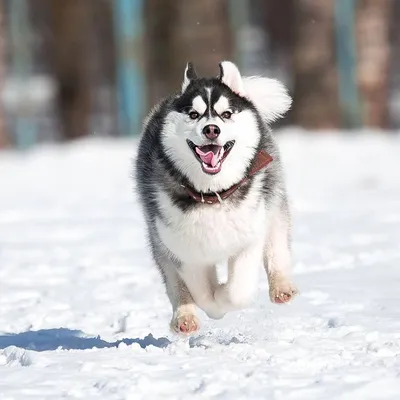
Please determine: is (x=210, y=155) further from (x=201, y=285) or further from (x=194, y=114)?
(x=201, y=285)

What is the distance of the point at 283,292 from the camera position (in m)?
5.74

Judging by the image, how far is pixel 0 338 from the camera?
6035 mm

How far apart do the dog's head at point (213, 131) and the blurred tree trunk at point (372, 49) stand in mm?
13300

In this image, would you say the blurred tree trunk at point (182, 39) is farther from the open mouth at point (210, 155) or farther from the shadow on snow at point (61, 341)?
the open mouth at point (210, 155)

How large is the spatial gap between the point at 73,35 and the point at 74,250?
10.7m

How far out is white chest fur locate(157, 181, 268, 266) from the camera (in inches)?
215

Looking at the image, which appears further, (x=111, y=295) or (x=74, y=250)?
(x=74, y=250)

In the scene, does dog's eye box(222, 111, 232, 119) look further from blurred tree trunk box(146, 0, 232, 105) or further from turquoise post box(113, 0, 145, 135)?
turquoise post box(113, 0, 145, 135)

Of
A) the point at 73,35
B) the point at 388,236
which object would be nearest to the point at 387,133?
the point at 73,35

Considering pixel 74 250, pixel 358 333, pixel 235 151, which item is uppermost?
pixel 235 151

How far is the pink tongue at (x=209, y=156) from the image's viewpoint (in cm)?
534

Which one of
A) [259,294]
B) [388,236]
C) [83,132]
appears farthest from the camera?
[83,132]

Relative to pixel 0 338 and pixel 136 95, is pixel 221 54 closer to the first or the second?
pixel 136 95

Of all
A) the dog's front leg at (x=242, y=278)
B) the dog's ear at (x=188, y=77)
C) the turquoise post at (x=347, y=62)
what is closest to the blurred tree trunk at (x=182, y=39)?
the turquoise post at (x=347, y=62)
